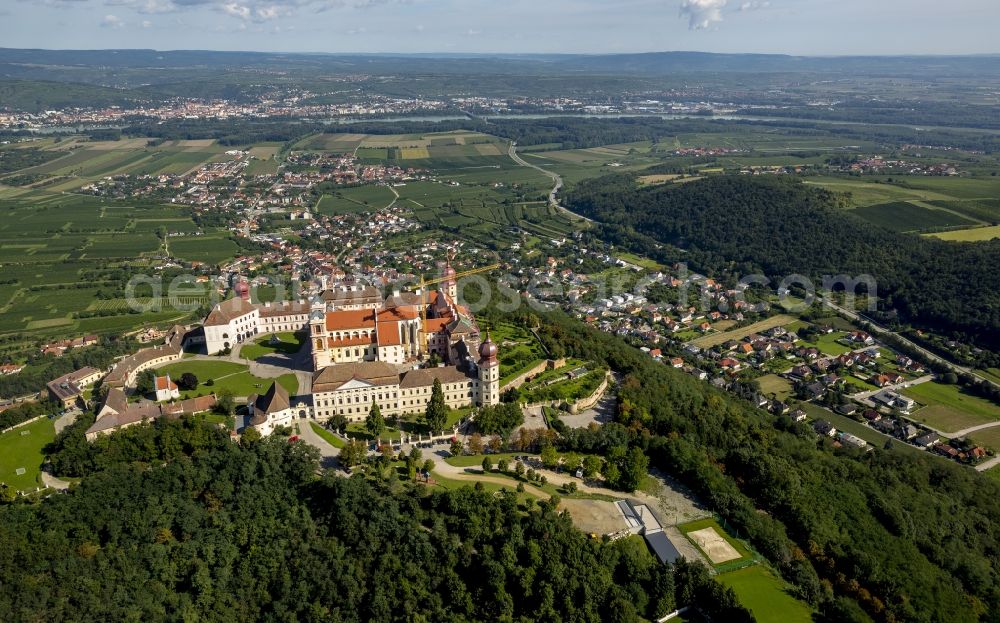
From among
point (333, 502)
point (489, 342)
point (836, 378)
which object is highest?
point (489, 342)

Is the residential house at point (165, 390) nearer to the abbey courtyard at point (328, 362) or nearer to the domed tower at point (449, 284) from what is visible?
the abbey courtyard at point (328, 362)

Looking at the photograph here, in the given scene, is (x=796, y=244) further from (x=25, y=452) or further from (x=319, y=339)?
(x=25, y=452)

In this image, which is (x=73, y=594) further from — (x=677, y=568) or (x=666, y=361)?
(x=666, y=361)

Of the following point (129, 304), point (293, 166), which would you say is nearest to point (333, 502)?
point (129, 304)

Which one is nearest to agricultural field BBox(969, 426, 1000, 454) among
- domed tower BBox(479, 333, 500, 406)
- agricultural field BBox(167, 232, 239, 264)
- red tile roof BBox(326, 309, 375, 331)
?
domed tower BBox(479, 333, 500, 406)

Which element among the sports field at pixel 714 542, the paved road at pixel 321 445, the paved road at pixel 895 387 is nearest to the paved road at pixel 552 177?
the paved road at pixel 895 387

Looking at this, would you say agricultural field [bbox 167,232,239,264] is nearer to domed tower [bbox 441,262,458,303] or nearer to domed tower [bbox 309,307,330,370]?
domed tower [bbox 441,262,458,303]
